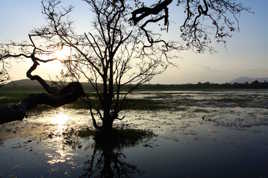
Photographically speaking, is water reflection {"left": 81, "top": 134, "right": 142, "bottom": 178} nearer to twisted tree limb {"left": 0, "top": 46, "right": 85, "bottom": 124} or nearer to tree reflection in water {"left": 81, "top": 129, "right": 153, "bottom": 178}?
tree reflection in water {"left": 81, "top": 129, "right": 153, "bottom": 178}

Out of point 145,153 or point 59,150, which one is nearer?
point 145,153

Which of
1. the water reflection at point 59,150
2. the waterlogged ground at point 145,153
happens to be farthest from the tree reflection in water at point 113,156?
the water reflection at point 59,150

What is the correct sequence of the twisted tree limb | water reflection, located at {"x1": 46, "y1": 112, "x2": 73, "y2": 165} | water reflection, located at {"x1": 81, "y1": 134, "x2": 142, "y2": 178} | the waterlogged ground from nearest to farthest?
the twisted tree limb, the waterlogged ground, water reflection, located at {"x1": 81, "y1": 134, "x2": 142, "y2": 178}, water reflection, located at {"x1": 46, "y1": 112, "x2": 73, "y2": 165}

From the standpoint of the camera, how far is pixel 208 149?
1666 cm

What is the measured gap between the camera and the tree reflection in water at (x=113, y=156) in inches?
520

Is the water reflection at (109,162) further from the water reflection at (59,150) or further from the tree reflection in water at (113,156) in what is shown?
the water reflection at (59,150)

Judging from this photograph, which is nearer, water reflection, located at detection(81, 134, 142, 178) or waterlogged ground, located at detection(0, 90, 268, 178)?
waterlogged ground, located at detection(0, 90, 268, 178)

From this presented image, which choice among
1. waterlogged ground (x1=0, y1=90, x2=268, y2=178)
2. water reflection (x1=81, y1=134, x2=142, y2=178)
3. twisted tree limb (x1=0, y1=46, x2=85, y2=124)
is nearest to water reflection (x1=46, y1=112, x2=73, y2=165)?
waterlogged ground (x1=0, y1=90, x2=268, y2=178)

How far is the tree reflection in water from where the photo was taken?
43.4 ft

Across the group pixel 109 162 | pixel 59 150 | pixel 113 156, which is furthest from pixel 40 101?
pixel 59 150

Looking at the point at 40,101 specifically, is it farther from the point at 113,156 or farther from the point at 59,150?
the point at 59,150

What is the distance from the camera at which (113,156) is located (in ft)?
51.7

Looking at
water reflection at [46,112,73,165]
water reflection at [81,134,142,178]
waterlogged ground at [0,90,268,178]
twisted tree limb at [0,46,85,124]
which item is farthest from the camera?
water reflection at [46,112,73,165]

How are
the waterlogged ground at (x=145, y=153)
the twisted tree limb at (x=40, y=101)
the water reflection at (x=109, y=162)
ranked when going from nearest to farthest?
the twisted tree limb at (x=40, y=101)
the waterlogged ground at (x=145, y=153)
the water reflection at (x=109, y=162)
